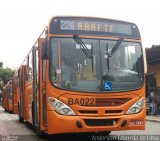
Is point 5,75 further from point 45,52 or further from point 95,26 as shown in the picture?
point 45,52

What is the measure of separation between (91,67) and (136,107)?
4.92 feet

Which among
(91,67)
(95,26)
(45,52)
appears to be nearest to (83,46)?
(91,67)

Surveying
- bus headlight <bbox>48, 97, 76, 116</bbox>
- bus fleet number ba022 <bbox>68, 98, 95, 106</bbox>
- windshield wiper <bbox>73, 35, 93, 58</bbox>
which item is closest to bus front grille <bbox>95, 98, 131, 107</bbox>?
bus fleet number ba022 <bbox>68, 98, 95, 106</bbox>

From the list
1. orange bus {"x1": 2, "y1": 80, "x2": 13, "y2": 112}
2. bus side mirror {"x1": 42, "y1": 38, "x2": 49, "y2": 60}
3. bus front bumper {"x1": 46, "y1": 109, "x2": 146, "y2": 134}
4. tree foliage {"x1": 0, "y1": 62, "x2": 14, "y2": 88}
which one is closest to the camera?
bus front bumper {"x1": 46, "y1": 109, "x2": 146, "y2": 134}

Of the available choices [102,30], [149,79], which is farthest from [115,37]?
[149,79]

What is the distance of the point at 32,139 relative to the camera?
13062 millimetres

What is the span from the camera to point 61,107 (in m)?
10.4

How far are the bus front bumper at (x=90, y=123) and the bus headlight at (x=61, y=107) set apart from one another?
0.10 m

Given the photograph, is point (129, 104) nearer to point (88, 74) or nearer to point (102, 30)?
point (88, 74)

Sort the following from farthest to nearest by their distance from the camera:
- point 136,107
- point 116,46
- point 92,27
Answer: point 92,27, point 116,46, point 136,107

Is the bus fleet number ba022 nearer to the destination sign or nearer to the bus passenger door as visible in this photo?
the bus passenger door

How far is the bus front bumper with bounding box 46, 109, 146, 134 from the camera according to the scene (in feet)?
33.8

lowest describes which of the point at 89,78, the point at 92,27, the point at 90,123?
the point at 90,123

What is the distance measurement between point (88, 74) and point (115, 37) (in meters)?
1.32
